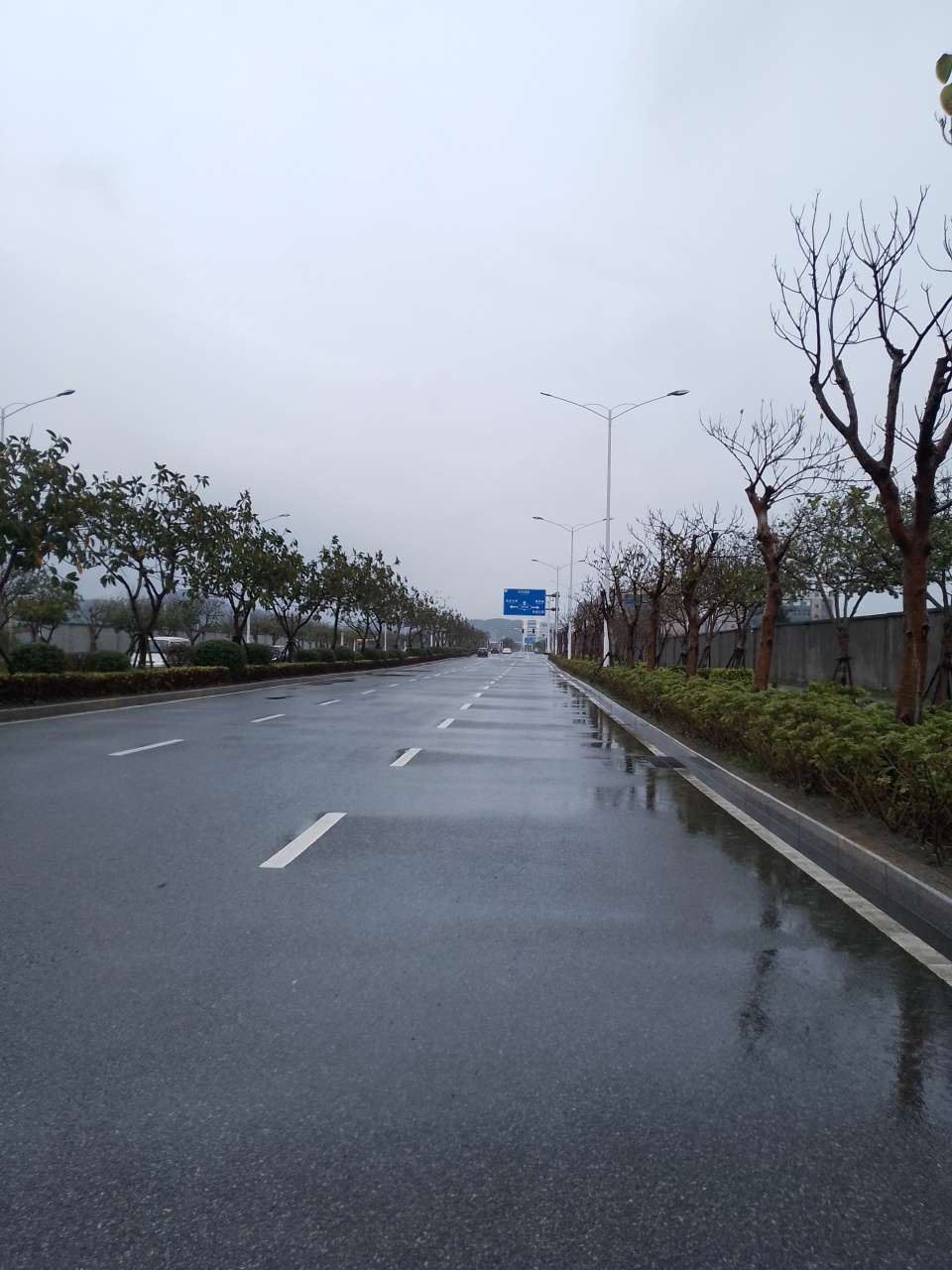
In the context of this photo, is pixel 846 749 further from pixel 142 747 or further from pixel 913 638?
pixel 142 747

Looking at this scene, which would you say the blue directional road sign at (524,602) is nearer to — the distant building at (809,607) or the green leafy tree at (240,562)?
the distant building at (809,607)

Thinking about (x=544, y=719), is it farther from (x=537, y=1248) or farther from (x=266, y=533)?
(x=266, y=533)

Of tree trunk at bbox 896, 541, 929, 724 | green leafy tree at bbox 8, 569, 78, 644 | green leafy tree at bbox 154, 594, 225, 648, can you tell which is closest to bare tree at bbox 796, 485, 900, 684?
tree trunk at bbox 896, 541, 929, 724

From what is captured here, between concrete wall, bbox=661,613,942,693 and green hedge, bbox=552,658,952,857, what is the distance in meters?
13.5

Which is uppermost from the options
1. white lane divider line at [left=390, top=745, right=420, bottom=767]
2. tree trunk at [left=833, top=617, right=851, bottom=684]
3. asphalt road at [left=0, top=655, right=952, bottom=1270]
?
tree trunk at [left=833, top=617, right=851, bottom=684]

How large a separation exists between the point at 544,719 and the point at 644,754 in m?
6.38

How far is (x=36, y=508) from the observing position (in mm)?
18797

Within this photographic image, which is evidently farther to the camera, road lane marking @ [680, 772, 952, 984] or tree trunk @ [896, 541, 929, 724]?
tree trunk @ [896, 541, 929, 724]

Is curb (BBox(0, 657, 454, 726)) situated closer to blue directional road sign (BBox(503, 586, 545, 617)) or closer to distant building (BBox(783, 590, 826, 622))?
distant building (BBox(783, 590, 826, 622))

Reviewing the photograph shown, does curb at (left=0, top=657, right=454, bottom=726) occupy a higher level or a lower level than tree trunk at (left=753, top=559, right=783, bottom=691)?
lower

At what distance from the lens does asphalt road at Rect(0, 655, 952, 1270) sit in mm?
2691

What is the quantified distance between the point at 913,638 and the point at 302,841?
606cm

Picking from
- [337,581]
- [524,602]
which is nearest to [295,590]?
[337,581]

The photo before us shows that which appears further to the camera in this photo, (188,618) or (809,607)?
(188,618)
